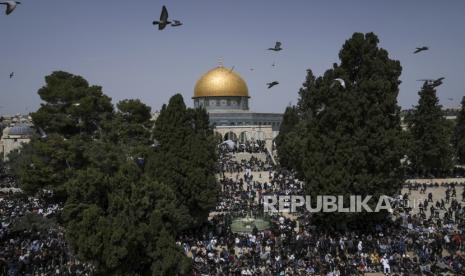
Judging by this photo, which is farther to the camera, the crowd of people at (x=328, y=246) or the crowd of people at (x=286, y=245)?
the crowd of people at (x=286, y=245)

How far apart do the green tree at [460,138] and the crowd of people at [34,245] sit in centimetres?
2861

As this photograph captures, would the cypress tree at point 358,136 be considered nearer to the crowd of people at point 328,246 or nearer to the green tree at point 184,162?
the crowd of people at point 328,246

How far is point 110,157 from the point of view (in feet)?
74.4

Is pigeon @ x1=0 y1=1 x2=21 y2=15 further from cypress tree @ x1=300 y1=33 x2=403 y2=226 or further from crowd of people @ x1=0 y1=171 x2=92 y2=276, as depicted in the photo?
cypress tree @ x1=300 y1=33 x2=403 y2=226

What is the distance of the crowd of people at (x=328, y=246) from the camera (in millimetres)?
16641

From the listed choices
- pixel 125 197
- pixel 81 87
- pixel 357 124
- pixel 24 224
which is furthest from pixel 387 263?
pixel 81 87

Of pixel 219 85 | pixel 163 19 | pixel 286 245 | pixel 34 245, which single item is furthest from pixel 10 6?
pixel 219 85

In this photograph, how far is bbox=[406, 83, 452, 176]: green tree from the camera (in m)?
35.4

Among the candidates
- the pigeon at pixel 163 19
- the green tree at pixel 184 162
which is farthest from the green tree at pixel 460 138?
the pigeon at pixel 163 19

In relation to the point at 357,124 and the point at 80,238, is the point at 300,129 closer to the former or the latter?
Result: the point at 357,124

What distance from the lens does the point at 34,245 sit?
19.7 m

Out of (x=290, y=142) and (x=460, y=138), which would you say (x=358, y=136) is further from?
(x=460, y=138)

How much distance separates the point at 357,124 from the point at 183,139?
739 cm

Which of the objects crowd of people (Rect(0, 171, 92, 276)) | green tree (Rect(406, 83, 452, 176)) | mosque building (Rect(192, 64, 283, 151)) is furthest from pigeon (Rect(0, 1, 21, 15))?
mosque building (Rect(192, 64, 283, 151))
